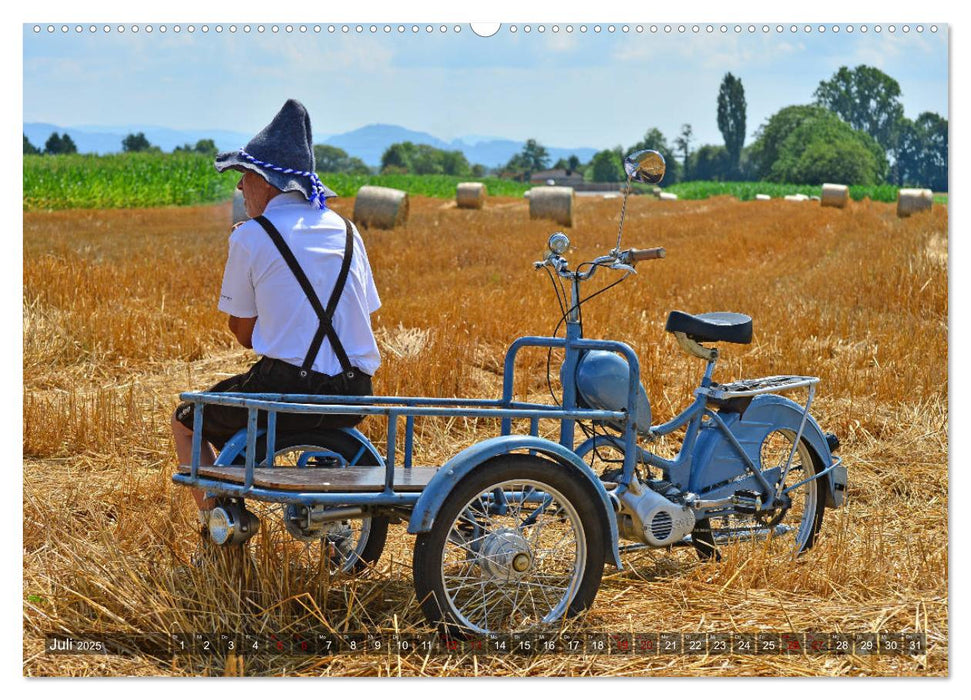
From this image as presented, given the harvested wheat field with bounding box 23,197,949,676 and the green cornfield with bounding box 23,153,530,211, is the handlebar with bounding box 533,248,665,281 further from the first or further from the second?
the green cornfield with bounding box 23,153,530,211

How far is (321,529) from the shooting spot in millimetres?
3689

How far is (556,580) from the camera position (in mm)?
3893

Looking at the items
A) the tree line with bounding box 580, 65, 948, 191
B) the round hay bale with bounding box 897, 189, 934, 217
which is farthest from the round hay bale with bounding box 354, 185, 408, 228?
the tree line with bounding box 580, 65, 948, 191

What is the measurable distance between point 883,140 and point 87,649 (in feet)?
11.8

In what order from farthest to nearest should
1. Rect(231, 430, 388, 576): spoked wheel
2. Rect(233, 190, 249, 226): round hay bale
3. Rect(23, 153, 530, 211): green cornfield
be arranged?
Rect(23, 153, 530, 211): green cornfield, Rect(233, 190, 249, 226): round hay bale, Rect(231, 430, 388, 576): spoked wheel

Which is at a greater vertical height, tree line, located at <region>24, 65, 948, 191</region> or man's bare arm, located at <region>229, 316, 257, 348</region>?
tree line, located at <region>24, 65, 948, 191</region>

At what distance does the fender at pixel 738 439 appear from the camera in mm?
4453

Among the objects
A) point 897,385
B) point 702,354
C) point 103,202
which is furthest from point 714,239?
point 702,354

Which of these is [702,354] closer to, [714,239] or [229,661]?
[229,661]

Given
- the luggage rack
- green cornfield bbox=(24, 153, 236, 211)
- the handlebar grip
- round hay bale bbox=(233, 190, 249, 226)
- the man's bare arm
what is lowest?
the luggage rack

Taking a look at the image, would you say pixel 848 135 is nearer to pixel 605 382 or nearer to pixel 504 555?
pixel 605 382

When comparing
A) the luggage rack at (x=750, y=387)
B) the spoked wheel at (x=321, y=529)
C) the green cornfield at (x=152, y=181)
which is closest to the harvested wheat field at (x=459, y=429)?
the spoked wheel at (x=321, y=529)

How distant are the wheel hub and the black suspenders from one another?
0.74 meters

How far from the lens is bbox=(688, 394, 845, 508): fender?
14.6ft
